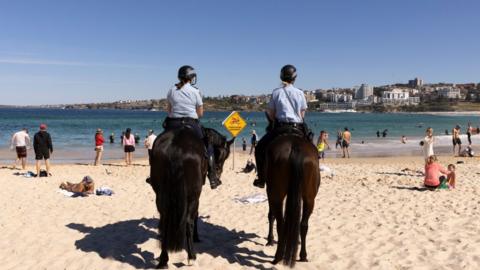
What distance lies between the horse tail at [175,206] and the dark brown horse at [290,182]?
1.25 meters

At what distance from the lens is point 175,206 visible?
5.95 metres

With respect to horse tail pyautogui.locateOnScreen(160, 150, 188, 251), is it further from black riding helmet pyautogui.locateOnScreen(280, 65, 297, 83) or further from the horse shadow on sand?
black riding helmet pyautogui.locateOnScreen(280, 65, 297, 83)

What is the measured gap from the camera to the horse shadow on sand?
6.86 metres

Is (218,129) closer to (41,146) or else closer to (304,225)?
(41,146)

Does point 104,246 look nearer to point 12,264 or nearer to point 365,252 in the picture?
point 12,264

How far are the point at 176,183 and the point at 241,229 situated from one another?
330 cm

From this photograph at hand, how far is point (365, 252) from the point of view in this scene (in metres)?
7.10

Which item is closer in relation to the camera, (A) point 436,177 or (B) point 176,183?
(B) point 176,183

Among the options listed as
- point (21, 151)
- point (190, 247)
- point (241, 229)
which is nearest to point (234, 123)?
point (21, 151)

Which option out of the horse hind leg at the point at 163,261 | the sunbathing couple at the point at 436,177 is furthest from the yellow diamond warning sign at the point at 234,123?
the horse hind leg at the point at 163,261

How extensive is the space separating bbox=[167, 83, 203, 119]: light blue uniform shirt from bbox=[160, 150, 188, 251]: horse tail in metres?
1.06

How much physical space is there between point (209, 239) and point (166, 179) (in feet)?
8.20

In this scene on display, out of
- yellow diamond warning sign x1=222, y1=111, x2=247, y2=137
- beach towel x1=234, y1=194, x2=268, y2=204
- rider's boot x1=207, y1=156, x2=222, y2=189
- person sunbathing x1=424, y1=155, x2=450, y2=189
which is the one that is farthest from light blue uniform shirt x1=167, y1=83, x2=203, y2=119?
yellow diamond warning sign x1=222, y1=111, x2=247, y2=137

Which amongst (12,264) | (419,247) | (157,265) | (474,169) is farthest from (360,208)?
(474,169)
